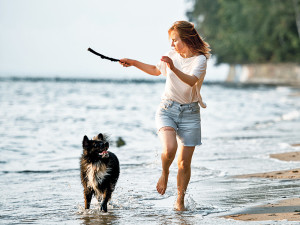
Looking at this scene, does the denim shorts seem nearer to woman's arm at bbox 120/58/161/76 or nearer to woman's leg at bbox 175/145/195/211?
woman's leg at bbox 175/145/195/211

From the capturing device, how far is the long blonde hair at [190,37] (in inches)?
229

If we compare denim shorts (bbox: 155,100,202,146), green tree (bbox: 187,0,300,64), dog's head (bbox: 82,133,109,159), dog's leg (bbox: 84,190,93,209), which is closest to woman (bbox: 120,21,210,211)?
→ denim shorts (bbox: 155,100,202,146)

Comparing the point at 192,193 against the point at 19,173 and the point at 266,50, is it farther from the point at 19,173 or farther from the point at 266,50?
the point at 266,50

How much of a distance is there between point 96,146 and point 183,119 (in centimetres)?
95

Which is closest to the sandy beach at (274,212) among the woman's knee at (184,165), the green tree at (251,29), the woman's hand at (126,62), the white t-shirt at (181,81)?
the woman's knee at (184,165)

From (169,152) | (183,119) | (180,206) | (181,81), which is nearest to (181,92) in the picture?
(181,81)

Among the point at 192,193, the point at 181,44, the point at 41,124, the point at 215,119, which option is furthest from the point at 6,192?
the point at 215,119

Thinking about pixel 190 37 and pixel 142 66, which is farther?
pixel 142 66

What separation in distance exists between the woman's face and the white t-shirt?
67mm

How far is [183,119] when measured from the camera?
602 centimetres

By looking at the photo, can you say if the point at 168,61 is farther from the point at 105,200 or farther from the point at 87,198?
the point at 87,198

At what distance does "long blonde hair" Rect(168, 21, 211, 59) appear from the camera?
5.80m

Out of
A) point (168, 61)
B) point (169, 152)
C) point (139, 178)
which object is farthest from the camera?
point (139, 178)

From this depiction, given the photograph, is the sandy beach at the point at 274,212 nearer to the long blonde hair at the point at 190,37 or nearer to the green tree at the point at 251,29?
the long blonde hair at the point at 190,37
